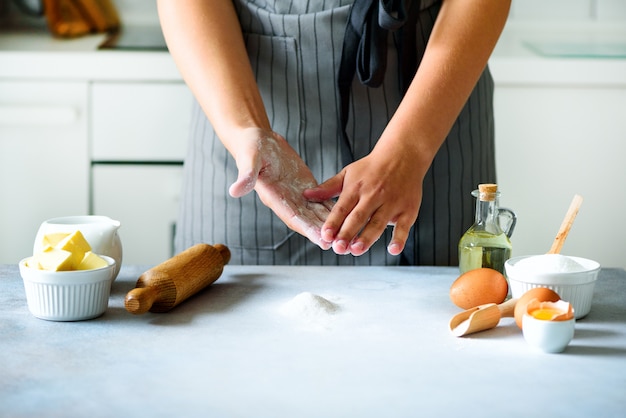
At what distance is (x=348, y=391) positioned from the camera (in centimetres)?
71

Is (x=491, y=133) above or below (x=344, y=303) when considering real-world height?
above

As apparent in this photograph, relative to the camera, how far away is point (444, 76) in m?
1.14

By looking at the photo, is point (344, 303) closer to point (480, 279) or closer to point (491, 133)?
point (480, 279)

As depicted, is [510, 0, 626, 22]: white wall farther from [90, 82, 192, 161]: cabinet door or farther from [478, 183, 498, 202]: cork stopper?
[478, 183, 498, 202]: cork stopper

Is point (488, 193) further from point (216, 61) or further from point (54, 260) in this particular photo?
point (54, 260)

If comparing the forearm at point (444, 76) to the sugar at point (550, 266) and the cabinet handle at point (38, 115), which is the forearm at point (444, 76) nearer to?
the sugar at point (550, 266)

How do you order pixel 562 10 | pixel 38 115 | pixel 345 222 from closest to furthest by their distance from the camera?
1. pixel 345 222
2. pixel 38 115
3. pixel 562 10

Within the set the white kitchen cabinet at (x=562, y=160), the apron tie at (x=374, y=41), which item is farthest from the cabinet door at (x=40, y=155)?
the white kitchen cabinet at (x=562, y=160)

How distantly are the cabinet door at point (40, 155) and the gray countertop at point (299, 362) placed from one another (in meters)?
0.90

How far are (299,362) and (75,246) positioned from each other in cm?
31

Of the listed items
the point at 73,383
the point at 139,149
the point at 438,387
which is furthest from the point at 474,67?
the point at 139,149

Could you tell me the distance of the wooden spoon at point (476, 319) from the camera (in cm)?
85

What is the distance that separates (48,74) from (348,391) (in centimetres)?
139

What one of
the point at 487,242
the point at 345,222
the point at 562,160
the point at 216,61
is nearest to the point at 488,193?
the point at 487,242
